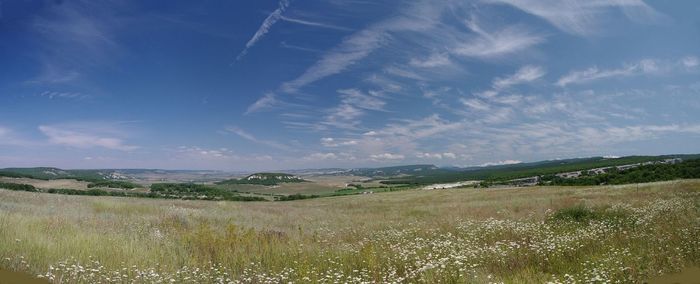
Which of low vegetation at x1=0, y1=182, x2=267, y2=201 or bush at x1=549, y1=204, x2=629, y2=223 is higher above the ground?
bush at x1=549, y1=204, x2=629, y2=223

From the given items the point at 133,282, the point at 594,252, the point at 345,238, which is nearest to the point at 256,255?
the point at 133,282

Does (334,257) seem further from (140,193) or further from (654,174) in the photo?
(140,193)

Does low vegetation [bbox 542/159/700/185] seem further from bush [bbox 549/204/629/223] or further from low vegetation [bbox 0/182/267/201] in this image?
low vegetation [bbox 0/182/267/201]

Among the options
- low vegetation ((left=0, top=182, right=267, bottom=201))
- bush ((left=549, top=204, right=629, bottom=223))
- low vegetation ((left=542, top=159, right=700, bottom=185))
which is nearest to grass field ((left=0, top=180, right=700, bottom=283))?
bush ((left=549, top=204, right=629, bottom=223))

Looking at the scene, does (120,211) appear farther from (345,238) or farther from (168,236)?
(345,238)

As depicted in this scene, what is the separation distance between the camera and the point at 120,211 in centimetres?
1830

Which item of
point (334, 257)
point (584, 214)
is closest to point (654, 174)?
point (584, 214)

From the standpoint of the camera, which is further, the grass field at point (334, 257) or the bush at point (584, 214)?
the bush at point (584, 214)

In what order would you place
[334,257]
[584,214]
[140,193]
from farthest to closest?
1. [140,193]
2. [584,214]
3. [334,257]

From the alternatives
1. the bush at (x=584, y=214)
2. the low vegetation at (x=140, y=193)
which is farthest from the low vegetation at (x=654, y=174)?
the low vegetation at (x=140, y=193)

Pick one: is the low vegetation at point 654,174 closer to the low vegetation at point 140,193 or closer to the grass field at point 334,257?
the grass field at point 334,257

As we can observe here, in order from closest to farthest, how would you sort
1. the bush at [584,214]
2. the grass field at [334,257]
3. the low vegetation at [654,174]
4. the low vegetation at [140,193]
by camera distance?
the grass field at [334,257]
the bush at [584,214]
the low vegetation at [654,174]
the low vegetation at [140,193]

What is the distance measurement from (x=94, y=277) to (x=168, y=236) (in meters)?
5.15

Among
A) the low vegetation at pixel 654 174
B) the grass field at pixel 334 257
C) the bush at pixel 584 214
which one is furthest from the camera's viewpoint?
the low vegetation at pixel 654 174
